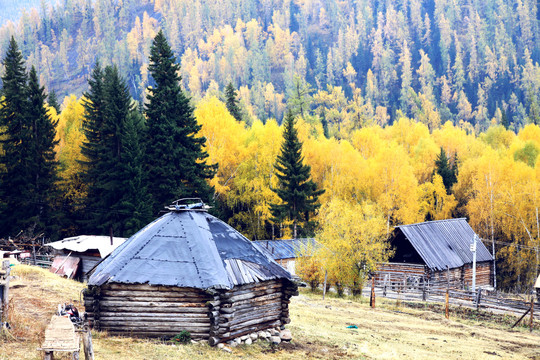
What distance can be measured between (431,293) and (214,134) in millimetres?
25270

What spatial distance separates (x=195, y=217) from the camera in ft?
62.1

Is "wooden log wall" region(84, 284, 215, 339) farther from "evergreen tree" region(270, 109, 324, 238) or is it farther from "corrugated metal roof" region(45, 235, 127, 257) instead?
"evergreen tree" region(270, 109, 324, 238)

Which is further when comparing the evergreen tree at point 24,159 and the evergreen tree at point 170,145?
the evergreen tree at point 24,159

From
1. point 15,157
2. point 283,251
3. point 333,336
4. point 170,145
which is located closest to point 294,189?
point 283,251

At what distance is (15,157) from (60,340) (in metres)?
34.5

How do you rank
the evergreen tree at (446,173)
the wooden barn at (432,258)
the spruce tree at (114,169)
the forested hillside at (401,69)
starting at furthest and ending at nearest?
1. the forested hillside at (401,69)
2. the evergreen tree at (446,173)
3. the spruce tree at (114,169)
4. the wooden barn at (432,258)

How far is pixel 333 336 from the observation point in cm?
1955

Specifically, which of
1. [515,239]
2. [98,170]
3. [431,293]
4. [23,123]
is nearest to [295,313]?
[431,293]

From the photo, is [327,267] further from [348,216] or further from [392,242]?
[392,242]

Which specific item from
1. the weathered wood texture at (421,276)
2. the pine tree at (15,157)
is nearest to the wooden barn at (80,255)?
the pine tree at (15,157)

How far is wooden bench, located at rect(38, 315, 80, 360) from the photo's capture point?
10.7 meters

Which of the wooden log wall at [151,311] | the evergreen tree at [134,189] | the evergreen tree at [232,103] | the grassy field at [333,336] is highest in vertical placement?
the evergreen tree at [232,103]

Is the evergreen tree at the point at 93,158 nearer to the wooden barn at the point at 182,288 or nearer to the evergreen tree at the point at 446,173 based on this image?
the wooden barn at the point at 182,288

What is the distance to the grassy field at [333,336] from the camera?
1447 centimetres
